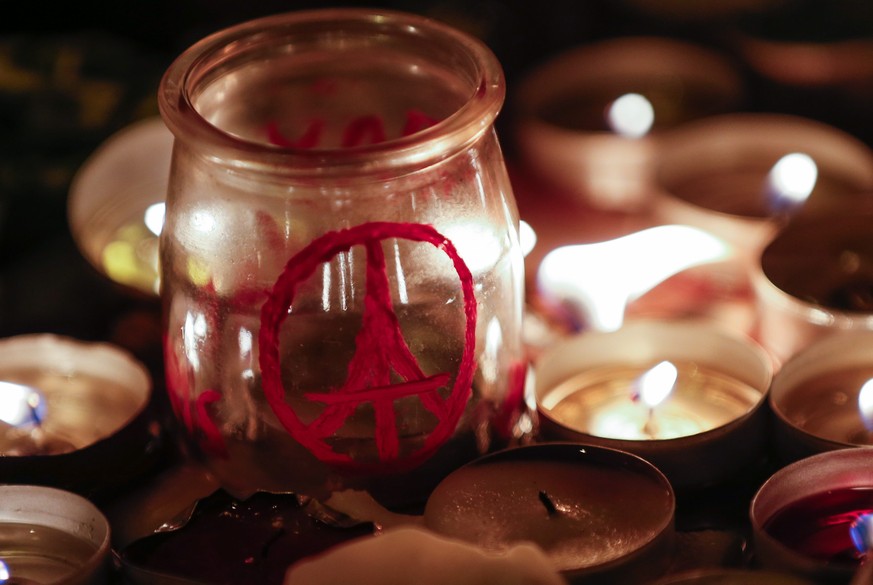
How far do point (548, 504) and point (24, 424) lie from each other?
1.31 feet

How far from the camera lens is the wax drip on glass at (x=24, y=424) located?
808 millimetres

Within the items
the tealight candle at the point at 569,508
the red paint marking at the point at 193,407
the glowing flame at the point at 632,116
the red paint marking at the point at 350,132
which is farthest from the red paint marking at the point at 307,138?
the glowing flame at the point at 632,116

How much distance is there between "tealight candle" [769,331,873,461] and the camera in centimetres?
79

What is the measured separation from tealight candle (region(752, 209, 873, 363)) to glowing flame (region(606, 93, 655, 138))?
0.85 ft

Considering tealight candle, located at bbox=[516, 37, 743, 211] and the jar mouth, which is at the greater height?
the jar mouth

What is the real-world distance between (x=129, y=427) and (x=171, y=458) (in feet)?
0.21

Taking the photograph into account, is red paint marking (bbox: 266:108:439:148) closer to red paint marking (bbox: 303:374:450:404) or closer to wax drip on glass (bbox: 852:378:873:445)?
red paint marking (bbox: 303:374:450:404)

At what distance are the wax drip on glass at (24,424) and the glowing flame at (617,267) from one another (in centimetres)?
42

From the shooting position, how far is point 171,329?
0.77m

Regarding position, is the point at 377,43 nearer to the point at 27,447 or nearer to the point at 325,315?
the point at 325,315

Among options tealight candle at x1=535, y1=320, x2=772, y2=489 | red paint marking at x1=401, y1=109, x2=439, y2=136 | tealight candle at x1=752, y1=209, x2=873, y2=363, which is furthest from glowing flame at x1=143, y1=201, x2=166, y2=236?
tealight candle at x1=752, y1=209, x2=873, y2=363

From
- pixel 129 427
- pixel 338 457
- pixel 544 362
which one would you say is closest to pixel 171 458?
pixel 129 427

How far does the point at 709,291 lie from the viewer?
1.01m

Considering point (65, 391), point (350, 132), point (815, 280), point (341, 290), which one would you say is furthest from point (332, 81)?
point (815, 280)
